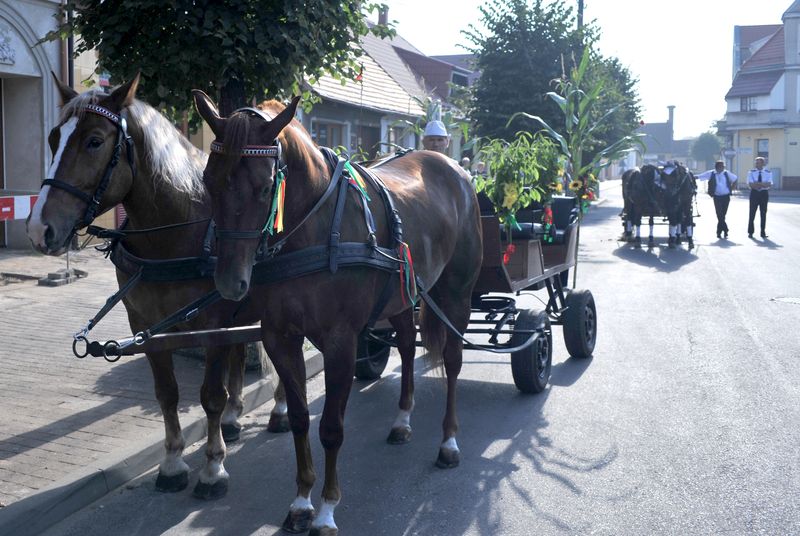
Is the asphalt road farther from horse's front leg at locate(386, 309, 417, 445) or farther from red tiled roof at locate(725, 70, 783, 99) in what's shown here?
red tiled roof at locate(725, 70, 783, 99)

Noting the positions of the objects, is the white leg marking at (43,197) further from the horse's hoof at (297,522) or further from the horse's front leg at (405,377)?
the horse's front leg at (405,377)

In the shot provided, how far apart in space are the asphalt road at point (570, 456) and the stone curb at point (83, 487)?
8 cm

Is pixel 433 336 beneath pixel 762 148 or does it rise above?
beneath

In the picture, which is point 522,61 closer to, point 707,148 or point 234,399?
point 234,399

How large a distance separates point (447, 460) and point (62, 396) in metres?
2.85

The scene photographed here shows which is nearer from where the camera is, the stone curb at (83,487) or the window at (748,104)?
the stone curb at (83,487)

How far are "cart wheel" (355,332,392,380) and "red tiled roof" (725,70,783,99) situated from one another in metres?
57.5

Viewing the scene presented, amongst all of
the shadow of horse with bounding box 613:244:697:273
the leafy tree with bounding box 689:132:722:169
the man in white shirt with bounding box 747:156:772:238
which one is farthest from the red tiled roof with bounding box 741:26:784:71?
the shadow of horse with bounding box 613:244:697:273

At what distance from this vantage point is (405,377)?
5.65 m

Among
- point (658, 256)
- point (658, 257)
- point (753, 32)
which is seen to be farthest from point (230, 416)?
point (753, 32)

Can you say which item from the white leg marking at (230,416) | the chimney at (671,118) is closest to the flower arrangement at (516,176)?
the white leg marking at (230,416)

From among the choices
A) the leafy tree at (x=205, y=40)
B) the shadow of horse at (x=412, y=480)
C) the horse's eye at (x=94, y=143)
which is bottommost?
the shadow of horse at (x=412, y=480)

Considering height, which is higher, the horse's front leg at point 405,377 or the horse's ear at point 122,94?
the horse's ear at point 122,94

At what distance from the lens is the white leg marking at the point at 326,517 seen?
12.9 feet
